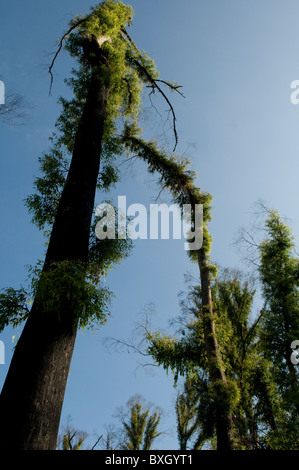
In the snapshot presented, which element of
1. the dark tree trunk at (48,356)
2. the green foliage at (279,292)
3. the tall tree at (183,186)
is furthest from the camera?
the tall tree at (183,186)

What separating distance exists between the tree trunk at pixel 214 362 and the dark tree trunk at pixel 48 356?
17.7 feet

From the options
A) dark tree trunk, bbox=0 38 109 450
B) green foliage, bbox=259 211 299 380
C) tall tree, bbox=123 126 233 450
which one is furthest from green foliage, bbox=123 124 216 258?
dark tree trunk, bbox=0 38 109 450

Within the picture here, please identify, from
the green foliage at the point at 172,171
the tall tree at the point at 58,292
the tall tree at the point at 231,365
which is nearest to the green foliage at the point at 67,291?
the tall tree at the point at 58,292

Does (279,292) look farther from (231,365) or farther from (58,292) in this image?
(58,292)

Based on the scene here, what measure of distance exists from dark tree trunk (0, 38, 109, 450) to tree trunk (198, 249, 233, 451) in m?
5.39

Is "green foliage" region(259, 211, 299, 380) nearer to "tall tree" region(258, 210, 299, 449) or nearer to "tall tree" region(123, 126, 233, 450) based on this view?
"tall tree" region(258, 210, 299, 449)

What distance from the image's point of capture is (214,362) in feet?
23.5

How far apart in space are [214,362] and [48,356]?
227 inches

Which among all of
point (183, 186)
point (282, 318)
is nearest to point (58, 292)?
point (282, 318)

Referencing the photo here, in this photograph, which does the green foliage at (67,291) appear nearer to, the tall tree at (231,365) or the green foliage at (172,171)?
the tall tree at (231,365)

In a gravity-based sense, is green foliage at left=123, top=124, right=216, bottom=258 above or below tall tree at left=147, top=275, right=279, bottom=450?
above

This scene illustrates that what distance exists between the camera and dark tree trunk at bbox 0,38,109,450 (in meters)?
2.11

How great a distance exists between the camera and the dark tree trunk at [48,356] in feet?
6.93
